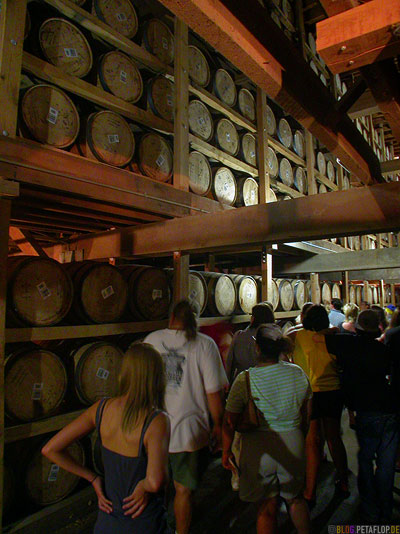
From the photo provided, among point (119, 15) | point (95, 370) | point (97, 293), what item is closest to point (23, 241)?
point (97, 293)

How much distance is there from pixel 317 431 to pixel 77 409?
2.28 m

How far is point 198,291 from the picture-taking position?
438 centimetres

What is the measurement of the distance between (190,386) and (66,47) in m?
3.09

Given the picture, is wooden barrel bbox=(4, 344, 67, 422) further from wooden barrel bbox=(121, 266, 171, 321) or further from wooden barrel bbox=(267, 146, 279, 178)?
wooden barrel bbox=(267, 146, 279, 178)

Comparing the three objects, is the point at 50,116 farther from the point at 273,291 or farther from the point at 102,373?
the point at 273,291

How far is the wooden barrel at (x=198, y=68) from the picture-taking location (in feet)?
14.6

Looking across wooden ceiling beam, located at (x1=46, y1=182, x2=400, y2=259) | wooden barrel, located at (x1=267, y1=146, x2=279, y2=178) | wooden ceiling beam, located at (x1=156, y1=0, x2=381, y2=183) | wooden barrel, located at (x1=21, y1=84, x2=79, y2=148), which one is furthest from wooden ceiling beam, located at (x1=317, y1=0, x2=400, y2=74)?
wooden barrel, located at (x1=267, y1=146, x2=279, y2=178)

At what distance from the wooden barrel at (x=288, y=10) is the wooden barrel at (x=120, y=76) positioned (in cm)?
432

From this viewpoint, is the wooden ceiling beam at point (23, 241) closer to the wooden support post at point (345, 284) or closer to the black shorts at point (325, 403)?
the black shorts at point (325, 403)

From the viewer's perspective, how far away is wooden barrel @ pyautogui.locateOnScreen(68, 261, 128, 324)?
10.8 feet

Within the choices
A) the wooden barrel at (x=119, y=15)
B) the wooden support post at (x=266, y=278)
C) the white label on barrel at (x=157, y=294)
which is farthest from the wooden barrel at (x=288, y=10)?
the white label on barrel at (x=157, y=294)

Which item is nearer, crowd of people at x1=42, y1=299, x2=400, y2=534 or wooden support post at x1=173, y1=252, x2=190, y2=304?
crowd of people at x1=42, y1=299, x2=400, y2=534

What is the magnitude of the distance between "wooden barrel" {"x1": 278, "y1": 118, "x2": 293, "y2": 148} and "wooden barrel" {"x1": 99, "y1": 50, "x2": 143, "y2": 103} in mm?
3466

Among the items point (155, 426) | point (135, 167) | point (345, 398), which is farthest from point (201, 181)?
point (155, 426)
